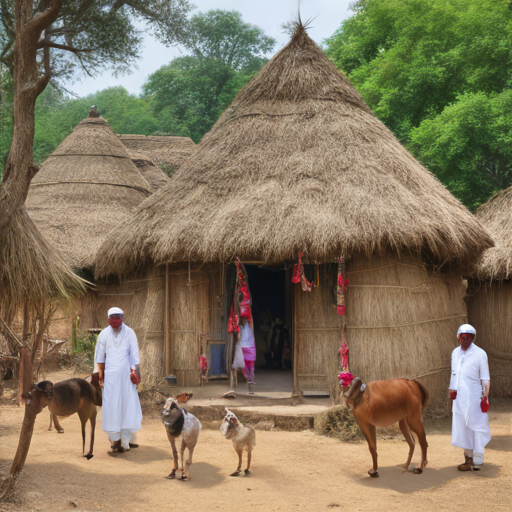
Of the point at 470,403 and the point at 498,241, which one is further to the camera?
the point at 498,241

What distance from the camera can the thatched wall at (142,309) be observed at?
9742 millimetres

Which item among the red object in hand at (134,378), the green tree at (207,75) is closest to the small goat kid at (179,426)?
the red object in hand at (134,378)

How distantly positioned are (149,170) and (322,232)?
35.0 feet

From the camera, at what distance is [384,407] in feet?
19.4

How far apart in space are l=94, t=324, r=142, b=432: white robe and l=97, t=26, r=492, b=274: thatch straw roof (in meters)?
2.32

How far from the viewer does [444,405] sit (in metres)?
9.56

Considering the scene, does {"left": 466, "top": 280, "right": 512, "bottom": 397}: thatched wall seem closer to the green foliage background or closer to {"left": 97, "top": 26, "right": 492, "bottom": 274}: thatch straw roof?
{"left": 97, "top": 26, "right": 492, "bottom": 274}: thatch straw roof

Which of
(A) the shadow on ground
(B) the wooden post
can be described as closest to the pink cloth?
(B) the wooden post

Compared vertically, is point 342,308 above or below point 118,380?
above

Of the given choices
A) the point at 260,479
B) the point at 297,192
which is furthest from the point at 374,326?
the point at 260,479

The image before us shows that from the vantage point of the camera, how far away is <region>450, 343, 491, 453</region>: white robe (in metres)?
6.37

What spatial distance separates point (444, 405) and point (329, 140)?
4.36 metres

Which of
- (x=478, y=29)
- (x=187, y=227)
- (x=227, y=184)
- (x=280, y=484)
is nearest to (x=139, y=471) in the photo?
(x=280, y=484)

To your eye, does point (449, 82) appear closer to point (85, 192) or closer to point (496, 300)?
point (496, 300)
